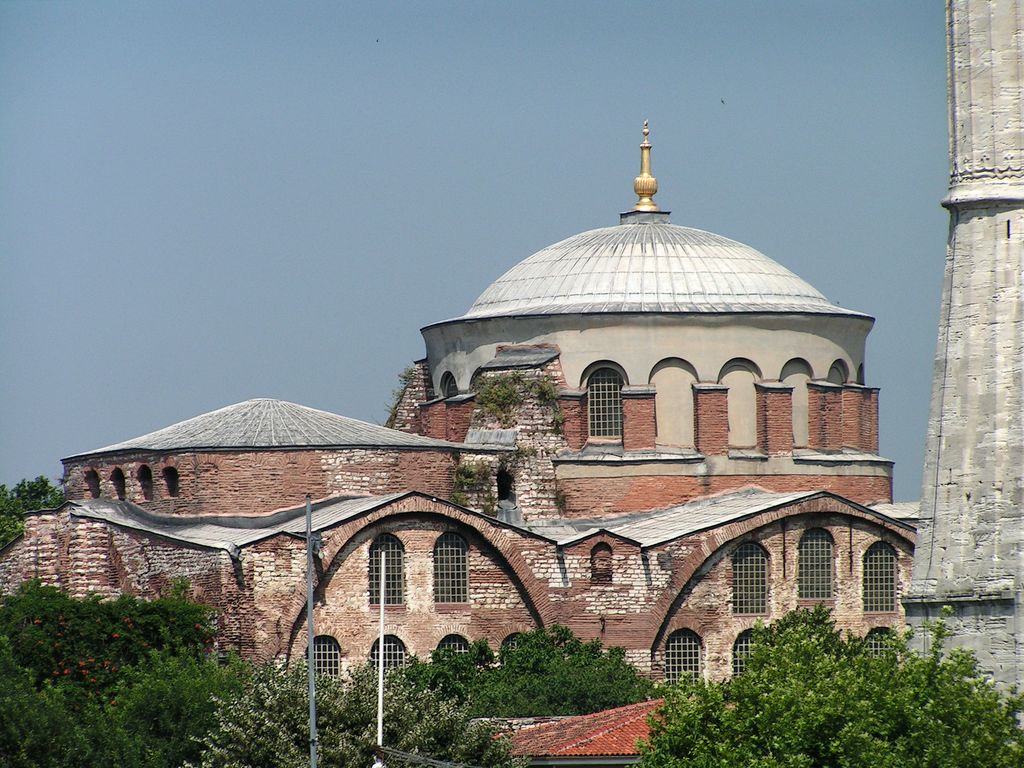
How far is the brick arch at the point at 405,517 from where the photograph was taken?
49.4 meters

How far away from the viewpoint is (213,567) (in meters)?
49.7

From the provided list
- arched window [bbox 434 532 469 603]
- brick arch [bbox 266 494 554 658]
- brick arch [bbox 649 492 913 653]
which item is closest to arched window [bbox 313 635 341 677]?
brick arch [bbox 266 494 554 658]

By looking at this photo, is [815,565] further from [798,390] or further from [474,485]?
[474,485]

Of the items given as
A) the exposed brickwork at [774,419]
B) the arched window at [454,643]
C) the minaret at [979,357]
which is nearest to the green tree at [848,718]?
the minaret at [979,357]

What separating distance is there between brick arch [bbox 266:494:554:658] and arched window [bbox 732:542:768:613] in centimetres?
379

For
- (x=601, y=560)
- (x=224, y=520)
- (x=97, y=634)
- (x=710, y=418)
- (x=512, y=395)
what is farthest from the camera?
(x=710, y=418)

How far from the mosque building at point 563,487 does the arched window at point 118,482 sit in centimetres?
4

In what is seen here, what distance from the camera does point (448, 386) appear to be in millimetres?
59812

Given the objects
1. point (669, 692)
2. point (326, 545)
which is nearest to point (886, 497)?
point (326, 545)

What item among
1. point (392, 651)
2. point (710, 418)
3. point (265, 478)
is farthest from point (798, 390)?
point (265, 478)

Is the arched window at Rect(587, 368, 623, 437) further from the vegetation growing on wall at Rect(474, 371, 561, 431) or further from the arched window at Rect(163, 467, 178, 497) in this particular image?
the arched window at Rect(163, 467, 178, 497)

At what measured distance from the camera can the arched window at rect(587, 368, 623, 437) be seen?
57.1m

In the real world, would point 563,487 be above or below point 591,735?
above

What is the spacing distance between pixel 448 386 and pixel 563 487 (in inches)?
183
